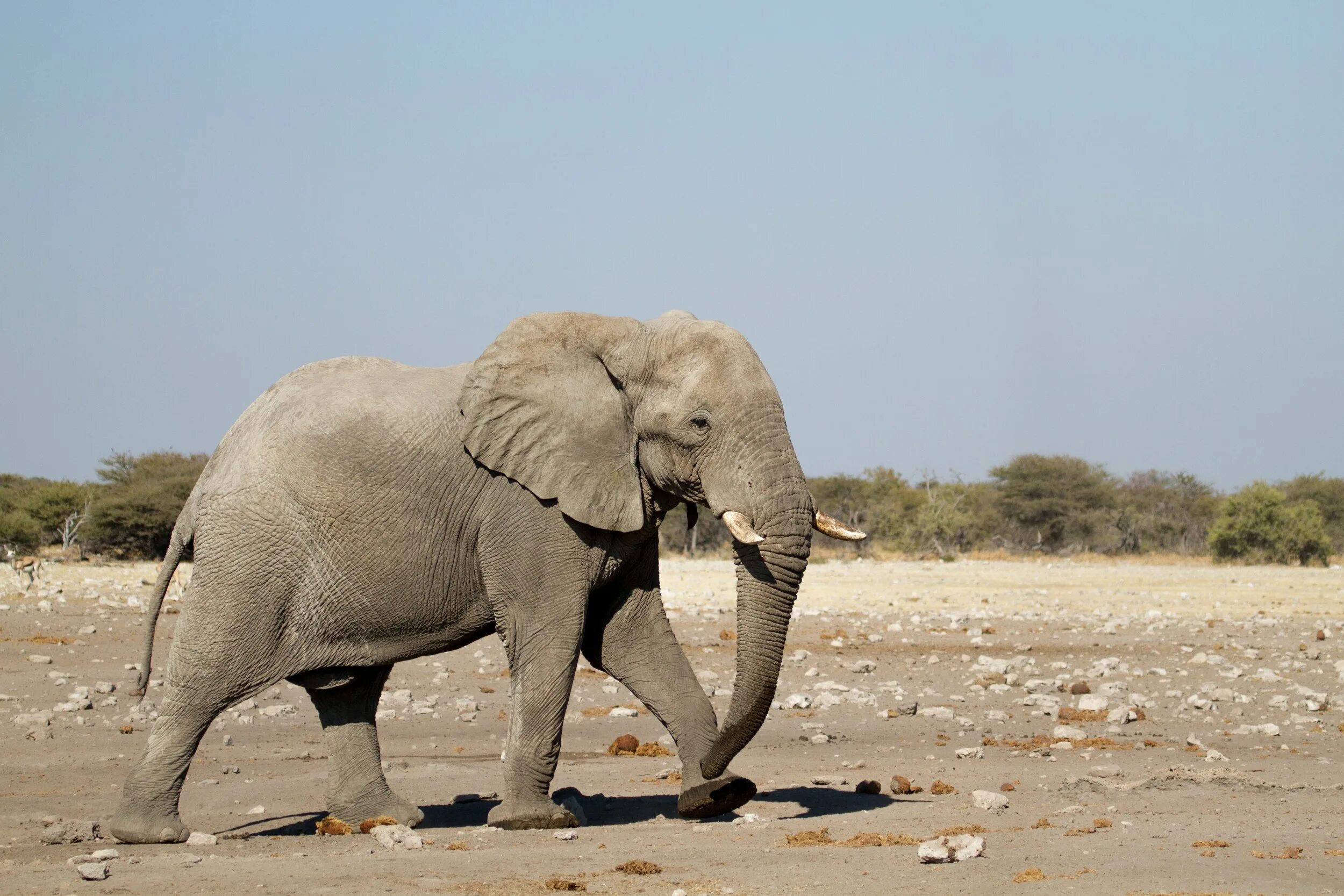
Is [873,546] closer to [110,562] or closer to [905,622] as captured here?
[110,562]

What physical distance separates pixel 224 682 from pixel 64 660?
8.81 m

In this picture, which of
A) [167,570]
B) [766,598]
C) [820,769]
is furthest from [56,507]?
[766,598]

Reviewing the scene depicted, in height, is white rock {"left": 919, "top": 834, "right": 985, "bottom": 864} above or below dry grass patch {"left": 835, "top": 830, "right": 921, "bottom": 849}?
above

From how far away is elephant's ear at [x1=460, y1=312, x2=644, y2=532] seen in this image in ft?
26.3

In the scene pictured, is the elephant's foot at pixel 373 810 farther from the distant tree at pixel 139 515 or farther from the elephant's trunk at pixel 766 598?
the distant tree at pixel 139 515

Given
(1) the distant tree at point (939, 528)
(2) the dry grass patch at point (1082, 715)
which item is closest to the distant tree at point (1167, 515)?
(1) the distant tree at point (939, 528)

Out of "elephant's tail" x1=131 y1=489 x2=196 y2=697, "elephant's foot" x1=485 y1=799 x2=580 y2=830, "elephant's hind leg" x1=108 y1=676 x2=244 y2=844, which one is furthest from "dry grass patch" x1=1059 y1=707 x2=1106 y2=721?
"elephant's tail" x1=131 y1=489 x2=196 y2=697

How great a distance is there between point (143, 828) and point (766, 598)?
3.54 metres

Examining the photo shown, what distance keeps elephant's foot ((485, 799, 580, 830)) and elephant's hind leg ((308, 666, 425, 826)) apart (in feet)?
2.64

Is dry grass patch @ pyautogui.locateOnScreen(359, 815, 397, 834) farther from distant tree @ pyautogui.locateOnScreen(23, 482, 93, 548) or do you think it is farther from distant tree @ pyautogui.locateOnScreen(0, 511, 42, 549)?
distant tree @ pyautogui.locateOnScreen(23, 482, 93, 548)

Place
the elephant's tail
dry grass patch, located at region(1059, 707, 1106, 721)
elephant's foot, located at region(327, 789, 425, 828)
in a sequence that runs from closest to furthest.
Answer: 1. the elephant's tail
2. elephant's foot, located at region(327, 789, 425, 828)
3. dry grass patch, located at region(1059, 707, 1106, 721)

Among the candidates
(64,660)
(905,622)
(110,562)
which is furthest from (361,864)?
(110,562)

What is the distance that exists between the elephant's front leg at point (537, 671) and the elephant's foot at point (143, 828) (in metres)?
1.72

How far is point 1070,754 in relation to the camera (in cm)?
1061
